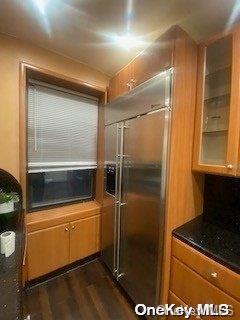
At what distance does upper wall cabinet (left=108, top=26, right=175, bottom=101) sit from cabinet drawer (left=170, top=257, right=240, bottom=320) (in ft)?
4.73

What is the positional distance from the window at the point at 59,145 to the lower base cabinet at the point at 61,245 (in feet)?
1.17

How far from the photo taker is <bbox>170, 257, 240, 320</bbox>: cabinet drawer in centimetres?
110

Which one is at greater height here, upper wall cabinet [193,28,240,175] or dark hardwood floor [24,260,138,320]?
upper wall cabinet [193,28,240,175]

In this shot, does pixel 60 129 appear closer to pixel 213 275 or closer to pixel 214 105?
pixel 214 105

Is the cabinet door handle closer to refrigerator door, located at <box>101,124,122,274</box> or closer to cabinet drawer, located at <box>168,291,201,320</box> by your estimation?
cabinet drawer, located at <box>168,291,201,320</box>

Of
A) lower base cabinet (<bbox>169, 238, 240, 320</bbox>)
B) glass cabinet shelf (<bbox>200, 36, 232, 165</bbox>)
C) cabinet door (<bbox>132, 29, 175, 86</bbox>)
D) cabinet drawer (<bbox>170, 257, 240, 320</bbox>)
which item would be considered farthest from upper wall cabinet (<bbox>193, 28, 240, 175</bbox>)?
cabinet drawer (<bbox>170, 257, 240, 320</bbox>)

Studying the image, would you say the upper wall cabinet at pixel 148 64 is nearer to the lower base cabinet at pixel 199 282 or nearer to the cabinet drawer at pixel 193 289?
the lower base cabinet at pixel 199 282

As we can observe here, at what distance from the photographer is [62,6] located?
1.26m

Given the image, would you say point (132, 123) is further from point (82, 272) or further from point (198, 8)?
point (82, 272)

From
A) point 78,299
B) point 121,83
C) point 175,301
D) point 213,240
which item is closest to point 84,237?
point 78,299

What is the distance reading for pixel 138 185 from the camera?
1616 mm

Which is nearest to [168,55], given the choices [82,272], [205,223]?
[205,223]

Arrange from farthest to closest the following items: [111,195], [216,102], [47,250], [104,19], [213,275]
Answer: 1. [111,195]
2. [47,250]
3. [216,102]
4. [104,19]
5. [213,275]

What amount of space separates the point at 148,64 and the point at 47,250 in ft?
6.62
